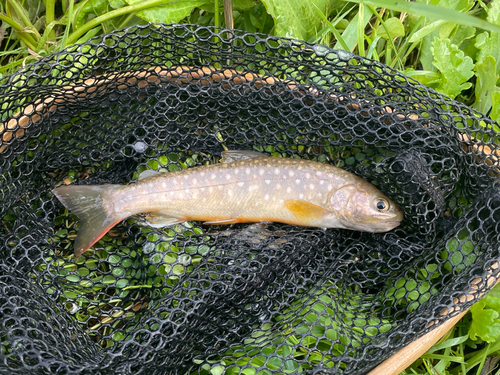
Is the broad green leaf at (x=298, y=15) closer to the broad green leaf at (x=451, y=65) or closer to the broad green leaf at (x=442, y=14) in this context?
the broad green leaf at (x=451, y=65)

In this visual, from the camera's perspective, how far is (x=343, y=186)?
2.98 meters

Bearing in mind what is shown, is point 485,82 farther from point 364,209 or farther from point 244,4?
point 244,4

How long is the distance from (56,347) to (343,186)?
213 centimetres

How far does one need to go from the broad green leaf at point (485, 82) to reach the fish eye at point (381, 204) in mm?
1234

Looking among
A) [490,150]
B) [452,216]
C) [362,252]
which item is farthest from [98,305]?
[490,150]

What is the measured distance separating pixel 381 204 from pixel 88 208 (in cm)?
208

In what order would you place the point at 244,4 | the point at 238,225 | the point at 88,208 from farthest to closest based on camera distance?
1. the point at 244,4
2. the point at 238,225
3. the point at 88,208

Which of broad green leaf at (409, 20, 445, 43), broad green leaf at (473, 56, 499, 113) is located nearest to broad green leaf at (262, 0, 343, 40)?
broad green leaf at (409, 20, 445, 43)

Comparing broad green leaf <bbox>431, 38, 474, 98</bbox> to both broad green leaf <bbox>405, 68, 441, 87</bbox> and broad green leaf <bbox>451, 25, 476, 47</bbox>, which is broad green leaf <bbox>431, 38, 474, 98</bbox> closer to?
broad green leaf <bbox>405, 68, 441, 87</bbox>

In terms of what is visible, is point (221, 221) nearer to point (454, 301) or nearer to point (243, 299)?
point (243, 299)

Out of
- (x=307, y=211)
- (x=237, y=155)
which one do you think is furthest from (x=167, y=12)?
(x=307, y=211)

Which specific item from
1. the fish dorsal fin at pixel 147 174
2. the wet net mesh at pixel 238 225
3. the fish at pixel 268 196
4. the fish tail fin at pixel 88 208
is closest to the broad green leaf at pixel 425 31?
the wet net mesh at pixel 238 225

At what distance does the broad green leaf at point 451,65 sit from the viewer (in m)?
3.10

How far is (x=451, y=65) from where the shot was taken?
3150 mm
